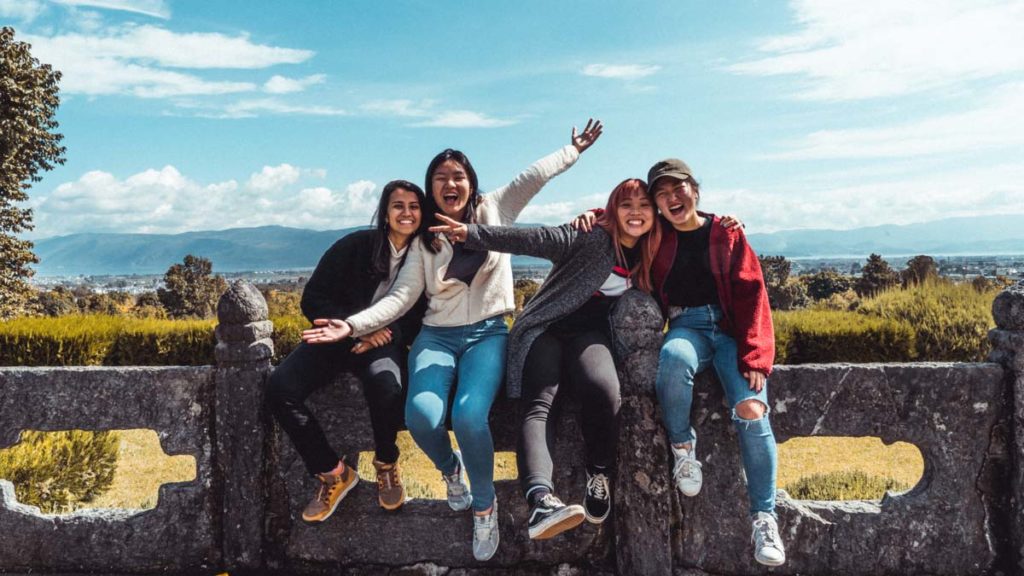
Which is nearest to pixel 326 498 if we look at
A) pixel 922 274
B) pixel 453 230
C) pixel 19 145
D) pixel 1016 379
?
pixel 453 230

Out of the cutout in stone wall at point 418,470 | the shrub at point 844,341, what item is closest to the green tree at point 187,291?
the cutout in stone wall at point 418,470

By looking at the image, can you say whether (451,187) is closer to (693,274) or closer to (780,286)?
(693,274)

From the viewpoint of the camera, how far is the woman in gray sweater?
3.19 meters

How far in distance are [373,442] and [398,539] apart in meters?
0.56

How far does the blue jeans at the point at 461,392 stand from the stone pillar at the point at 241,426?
3.06 ft

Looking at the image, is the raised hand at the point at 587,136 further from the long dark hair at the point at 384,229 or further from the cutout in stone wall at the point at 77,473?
the cutout in stone wall at the point at 77,473

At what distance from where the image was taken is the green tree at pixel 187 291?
3425cm

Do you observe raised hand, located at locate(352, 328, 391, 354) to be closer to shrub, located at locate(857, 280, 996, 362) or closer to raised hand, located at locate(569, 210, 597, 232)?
raised hand, located at locate(569, 210, 597, 232)

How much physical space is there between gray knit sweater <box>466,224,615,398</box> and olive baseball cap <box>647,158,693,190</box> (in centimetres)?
43

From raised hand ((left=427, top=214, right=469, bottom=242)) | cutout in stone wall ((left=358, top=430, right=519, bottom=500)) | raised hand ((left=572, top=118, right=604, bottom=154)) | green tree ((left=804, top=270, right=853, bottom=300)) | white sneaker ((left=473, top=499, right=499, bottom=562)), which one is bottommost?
cutout in stone wall ((left=358, top=430, right=519, bottom=500))

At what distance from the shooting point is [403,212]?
12.6 ft

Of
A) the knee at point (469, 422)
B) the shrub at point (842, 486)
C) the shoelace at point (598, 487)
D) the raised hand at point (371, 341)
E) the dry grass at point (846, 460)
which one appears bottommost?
the dry grass at point (846, 460)

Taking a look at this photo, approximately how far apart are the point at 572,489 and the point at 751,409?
1.07 m

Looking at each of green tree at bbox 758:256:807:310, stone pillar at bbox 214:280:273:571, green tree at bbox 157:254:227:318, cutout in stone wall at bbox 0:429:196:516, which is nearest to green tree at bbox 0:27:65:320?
green tree at bbox 157:254:227:318
